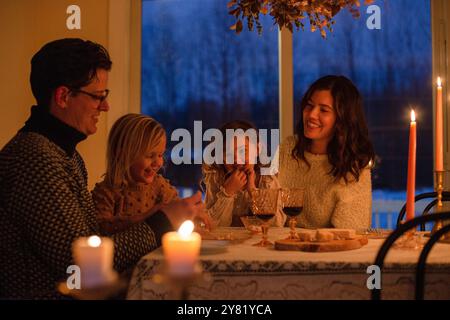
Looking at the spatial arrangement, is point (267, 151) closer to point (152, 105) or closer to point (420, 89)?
point (152, 105)

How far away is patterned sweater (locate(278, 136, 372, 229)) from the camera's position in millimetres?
2025

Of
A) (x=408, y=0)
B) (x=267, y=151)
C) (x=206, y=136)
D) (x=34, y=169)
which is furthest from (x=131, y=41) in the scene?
(x=34, y=169)

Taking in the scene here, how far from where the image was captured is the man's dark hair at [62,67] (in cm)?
135

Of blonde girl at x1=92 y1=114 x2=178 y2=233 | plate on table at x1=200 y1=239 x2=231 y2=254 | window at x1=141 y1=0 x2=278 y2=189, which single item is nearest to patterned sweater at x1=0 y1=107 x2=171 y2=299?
plate on table at x1=200 y1=239 x2=231 y2=254

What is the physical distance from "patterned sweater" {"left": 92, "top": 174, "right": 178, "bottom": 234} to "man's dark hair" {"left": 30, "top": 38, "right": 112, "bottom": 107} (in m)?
0.46

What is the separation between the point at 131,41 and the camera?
325 cm

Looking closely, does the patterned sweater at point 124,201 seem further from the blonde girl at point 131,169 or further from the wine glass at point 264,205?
the wine glass at point 264,205

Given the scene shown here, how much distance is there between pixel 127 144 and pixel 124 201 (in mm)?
213

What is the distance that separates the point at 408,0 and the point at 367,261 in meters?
2.50

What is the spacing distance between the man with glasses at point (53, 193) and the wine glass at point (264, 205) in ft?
0.57

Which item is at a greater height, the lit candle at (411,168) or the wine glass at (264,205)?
the lit candle at (411,168)

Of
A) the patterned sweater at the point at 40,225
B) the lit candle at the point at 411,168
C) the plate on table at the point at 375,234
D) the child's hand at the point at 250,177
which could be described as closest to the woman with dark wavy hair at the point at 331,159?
the child's hand at the point at 250,177

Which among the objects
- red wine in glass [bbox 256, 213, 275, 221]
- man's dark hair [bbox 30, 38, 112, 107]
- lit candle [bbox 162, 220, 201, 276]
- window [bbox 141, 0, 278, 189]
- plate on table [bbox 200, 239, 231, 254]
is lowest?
plate on table [bbox 200, 239, 231, 254]

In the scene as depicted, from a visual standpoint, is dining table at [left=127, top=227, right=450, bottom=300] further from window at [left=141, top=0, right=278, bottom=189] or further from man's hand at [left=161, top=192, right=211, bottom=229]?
window at [left=141, top=0, right=278, bottom=189]
